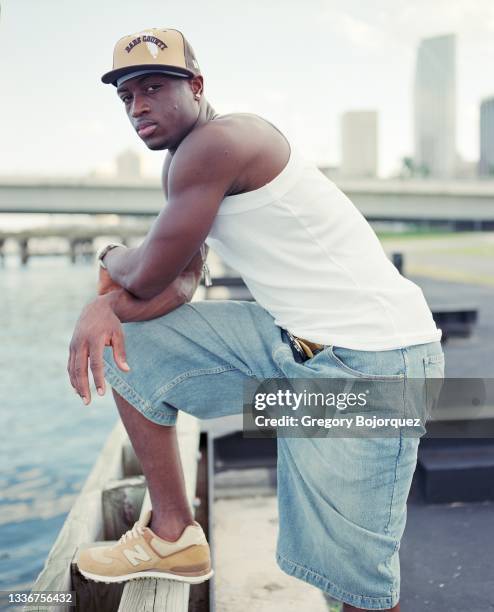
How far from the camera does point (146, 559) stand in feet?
7.64

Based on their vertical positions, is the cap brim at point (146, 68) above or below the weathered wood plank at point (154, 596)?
above

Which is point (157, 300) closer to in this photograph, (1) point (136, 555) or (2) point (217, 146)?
(2) point (217, 146)

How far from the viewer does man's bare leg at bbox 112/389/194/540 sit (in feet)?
7.86

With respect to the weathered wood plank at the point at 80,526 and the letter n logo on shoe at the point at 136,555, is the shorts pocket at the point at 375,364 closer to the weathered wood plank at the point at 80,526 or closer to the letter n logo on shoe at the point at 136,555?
the letter n logo on shoe at the point at 136,555

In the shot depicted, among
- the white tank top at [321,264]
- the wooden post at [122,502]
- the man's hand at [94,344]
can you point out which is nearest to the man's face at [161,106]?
the white tank top at [321,264]

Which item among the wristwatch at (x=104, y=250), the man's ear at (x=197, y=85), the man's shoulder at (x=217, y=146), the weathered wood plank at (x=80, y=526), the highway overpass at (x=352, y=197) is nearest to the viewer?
the man's shoulder at (x=217, y=146)

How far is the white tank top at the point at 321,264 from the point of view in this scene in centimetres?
215

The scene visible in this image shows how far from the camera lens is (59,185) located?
115ft

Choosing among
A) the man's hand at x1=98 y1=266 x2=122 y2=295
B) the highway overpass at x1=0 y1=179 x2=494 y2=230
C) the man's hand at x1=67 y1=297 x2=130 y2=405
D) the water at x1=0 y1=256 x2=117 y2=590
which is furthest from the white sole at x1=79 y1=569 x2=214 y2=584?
the highway overpass at x1=0 y1=179 x2=494 y2=230

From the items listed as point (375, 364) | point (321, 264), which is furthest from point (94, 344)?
point (375, 364)

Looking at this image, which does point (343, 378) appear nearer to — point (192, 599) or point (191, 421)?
point (192, 599)

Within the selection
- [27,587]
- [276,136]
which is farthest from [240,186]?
[27,587]

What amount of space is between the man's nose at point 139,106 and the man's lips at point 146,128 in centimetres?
4

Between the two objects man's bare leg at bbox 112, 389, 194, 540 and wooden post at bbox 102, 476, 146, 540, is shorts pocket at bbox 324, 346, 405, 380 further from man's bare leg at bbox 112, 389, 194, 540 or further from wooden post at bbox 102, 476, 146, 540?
wooden post at bbox 102, 476, 146, 540
